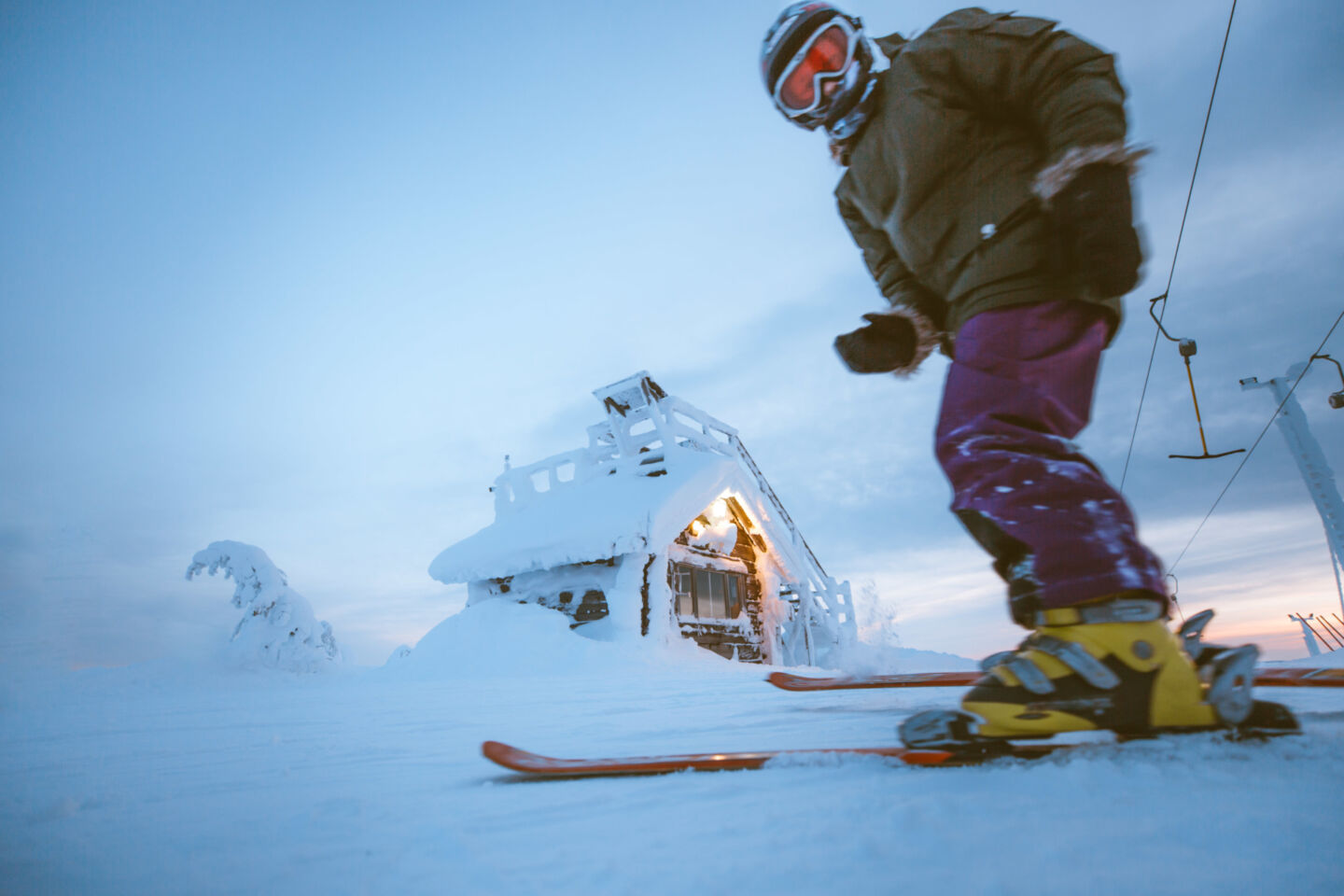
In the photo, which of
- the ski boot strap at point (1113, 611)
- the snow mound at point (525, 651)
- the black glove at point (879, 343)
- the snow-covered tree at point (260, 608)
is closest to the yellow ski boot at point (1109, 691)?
the ski boot strap at point (1113, 611)

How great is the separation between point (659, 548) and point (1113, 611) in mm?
7747

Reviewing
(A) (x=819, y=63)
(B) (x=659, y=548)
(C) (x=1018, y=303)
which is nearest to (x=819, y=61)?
(A) (x=819, y=63)

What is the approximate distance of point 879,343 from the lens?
→ 2084 mm

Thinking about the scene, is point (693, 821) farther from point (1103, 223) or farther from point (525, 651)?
point (525, 651)

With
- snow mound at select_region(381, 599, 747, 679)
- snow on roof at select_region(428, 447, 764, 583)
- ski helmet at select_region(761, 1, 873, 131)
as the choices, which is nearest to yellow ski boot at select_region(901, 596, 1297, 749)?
ski helmet at select_region(761, 1, 873, 131)

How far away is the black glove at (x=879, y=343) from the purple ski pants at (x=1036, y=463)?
0.51 m

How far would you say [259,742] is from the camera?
6.52ft

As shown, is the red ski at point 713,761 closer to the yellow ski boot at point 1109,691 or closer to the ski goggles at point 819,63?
the yellow ski boot at point 1109,691

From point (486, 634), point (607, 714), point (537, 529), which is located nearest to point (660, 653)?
point (486, 634)

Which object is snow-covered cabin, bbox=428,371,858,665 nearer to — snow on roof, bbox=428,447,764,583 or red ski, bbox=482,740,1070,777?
snow on roof, bbox=428,447,764,583

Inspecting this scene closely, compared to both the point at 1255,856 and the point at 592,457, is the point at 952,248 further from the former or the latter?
the point at 592,457

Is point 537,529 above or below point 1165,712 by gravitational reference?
above

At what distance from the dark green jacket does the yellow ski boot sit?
2.61 ft

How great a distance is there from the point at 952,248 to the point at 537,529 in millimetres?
9034
